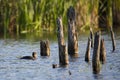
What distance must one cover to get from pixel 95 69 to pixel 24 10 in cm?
1340

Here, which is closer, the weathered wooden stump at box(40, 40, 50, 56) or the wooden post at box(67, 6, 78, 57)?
the wooden post at box(67, 6, 78, 57)

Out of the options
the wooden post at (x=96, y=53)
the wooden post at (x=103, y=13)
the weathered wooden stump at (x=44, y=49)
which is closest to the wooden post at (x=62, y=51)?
the wooden post at (x=96, y=53)

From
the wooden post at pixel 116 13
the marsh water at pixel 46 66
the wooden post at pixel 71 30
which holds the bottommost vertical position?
the marsh water at pixel 46 66

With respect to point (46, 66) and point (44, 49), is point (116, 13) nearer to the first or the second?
point (44, 49)

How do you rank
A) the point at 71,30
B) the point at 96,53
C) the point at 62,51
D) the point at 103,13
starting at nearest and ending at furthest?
1. the point at 96,53
2. the point at 62,51
3. the point at 71,30
4. the point at 103,13

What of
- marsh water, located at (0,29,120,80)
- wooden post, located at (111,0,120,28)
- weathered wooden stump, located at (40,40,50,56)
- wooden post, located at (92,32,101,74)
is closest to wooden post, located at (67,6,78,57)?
marsh water, located at (0,29,120,80)

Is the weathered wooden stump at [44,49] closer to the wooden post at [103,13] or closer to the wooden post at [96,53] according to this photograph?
the wooden post at [96,53]

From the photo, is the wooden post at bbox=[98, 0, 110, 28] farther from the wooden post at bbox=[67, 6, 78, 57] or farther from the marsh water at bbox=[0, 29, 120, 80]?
the wooden post at bbox=[67, 6, 78, 57]

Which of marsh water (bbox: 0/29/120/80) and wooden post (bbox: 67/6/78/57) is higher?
wooden post (bbox: 67/6/78/57)

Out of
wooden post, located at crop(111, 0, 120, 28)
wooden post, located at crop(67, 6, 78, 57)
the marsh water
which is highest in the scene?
wooden post, located at crop(111, 0, 120, 28)

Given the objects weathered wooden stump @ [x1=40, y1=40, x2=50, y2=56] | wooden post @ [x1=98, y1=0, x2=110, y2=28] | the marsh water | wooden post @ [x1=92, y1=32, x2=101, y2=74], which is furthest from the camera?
wooden post @ [x1=98, y1=0, x2=110, y2=28]

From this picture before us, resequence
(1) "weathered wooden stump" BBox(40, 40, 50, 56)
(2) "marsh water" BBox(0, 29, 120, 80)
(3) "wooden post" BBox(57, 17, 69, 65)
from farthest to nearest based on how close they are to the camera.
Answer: (1) "weathered wooden stump" BBox(40, 40, 50, 56) < (3) "wooden post" BBox(57, 17, 69, 65) < (2) "marsh water" BBox(0, 29, 120, 80)

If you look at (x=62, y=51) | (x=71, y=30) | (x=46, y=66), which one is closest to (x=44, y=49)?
(x=71, y=30)

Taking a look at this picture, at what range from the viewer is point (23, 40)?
2762 cm
